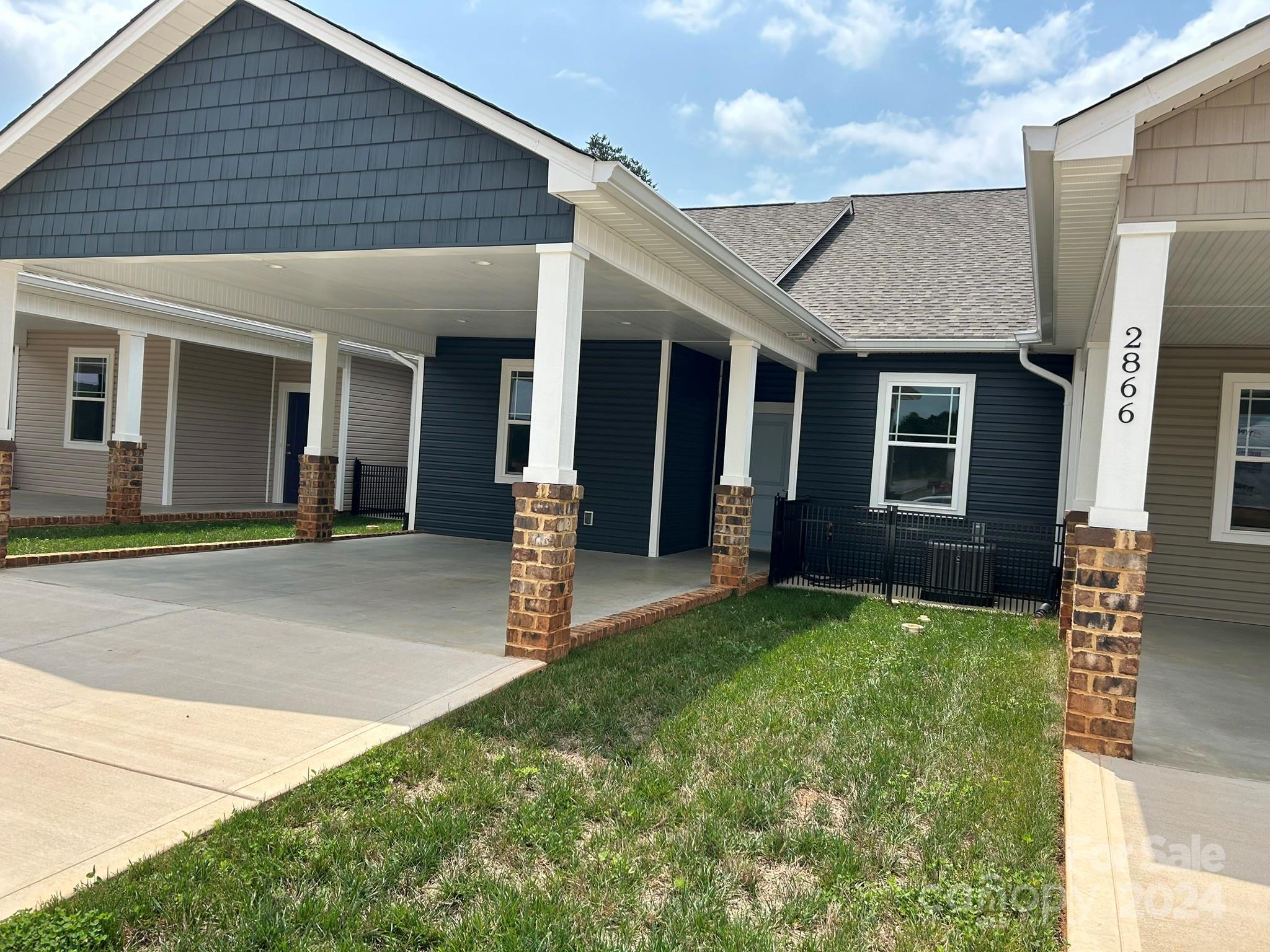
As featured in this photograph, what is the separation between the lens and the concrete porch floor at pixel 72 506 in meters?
13.5

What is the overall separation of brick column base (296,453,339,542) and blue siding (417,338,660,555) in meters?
1.98

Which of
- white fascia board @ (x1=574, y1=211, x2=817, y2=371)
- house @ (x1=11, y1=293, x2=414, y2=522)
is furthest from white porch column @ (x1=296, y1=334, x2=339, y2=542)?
white fascia board @ (x1=574, y1=211, x2=817, y2=371)

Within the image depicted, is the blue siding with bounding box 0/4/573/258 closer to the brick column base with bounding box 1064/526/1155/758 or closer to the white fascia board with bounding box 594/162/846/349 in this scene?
the white fascia board with bounding box 594/162/846/349

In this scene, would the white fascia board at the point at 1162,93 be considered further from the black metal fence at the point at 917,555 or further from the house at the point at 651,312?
the black metal fence at the point at 917,555

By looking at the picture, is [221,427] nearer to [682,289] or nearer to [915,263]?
[682,289]

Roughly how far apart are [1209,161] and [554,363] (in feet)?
12.6

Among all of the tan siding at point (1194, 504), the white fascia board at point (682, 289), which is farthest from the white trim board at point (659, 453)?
the tan siding at point (1194, 504)

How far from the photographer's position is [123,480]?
13.0 metres

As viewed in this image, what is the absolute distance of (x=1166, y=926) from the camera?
315cm

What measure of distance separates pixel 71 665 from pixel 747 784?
404 cm

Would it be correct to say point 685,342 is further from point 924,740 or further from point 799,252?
point 924,740

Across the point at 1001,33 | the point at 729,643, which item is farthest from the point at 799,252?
the point at 1001,33

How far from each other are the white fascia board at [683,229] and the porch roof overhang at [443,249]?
1 centimetres

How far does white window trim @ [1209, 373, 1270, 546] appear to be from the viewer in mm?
9906
